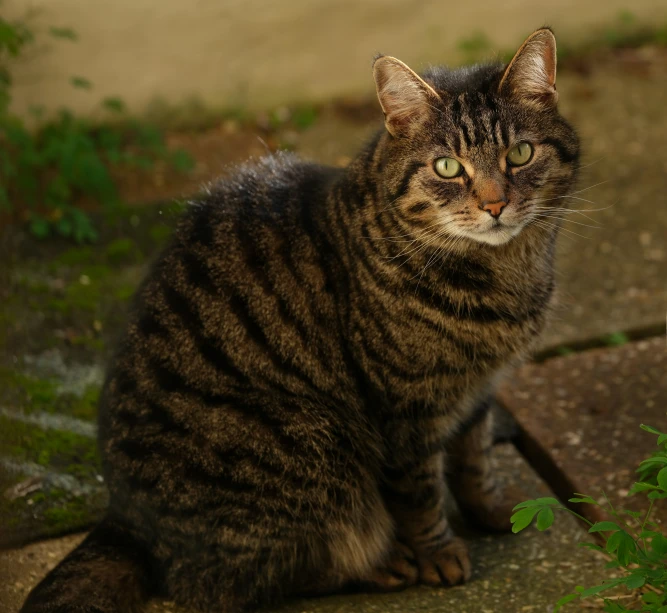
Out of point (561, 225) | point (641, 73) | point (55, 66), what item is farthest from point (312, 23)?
point (561, 225)

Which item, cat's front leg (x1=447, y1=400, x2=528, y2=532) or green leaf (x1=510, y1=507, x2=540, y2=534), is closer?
green leaf (x1=510, y1=507, x2=540, y2=534)

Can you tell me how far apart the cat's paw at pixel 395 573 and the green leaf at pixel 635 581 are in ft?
2.80

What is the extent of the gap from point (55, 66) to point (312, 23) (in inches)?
57.6

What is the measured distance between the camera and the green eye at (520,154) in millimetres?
2693

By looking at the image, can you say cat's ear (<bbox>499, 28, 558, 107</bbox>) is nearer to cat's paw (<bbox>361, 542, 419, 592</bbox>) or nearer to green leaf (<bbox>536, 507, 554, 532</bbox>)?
green leaf (<bbox>536, 507, 554, 532</bbox>)

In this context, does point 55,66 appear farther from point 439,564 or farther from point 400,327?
point 439,564

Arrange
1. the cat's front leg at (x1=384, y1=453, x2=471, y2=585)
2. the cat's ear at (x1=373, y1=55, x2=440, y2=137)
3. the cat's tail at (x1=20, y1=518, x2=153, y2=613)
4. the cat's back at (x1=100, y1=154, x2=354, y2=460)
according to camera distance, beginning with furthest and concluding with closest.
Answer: the cat's front leg at (x1=384, y1=453, x2=471, y2=585) → the cat's back at (x1=100, y1=154, x2=354, y2=460) → the cat's ear at (x1=373, y1=55, x2=440, y2=137) → the cat's tail at (x1=20, y1=518, x2=153, y2=613)

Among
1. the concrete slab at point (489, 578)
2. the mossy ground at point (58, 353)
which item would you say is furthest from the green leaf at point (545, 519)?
the mossy ground at point (58, 353)

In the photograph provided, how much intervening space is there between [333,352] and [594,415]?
1.24m

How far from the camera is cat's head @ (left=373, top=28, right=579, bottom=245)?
266cm

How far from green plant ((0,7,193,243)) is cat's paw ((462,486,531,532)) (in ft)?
7.70

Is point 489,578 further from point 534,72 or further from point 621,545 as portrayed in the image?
point 534,72

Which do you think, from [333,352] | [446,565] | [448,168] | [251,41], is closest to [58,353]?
[333,352]

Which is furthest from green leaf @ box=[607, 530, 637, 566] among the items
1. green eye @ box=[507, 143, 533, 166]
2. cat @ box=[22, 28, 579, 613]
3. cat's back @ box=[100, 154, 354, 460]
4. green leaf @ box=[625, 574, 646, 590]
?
green eye @ box=[507, 143, 533, 166]
